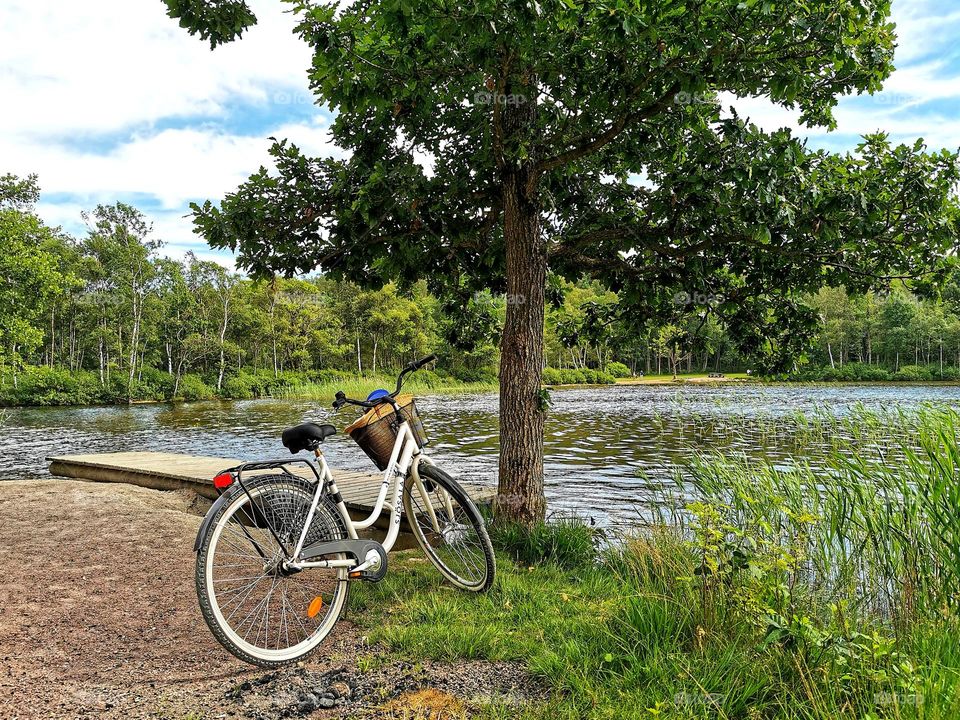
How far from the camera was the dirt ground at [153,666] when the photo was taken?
2703 mm

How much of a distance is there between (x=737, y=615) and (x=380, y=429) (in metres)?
2.25

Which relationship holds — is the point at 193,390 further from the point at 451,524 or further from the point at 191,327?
the point at 451,524

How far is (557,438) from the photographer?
60.0 ft

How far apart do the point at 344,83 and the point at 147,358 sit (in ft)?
165

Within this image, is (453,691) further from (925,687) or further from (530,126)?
(530,126)

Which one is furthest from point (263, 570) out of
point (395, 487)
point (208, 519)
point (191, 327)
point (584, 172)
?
point (191, 327)

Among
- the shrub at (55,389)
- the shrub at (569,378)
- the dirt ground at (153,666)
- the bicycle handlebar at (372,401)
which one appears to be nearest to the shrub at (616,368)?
the bicycle handlebar at (372,401)

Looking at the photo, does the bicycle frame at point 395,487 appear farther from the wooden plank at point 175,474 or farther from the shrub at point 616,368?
the shrub at point 616,368

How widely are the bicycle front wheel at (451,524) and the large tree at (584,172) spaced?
145cm

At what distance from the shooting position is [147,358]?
157ft

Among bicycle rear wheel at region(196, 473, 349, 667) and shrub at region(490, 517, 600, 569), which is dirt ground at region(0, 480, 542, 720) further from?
shrub at region(490, 517, 600, 569)

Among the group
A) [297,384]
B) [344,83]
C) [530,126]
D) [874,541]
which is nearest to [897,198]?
[874,541]

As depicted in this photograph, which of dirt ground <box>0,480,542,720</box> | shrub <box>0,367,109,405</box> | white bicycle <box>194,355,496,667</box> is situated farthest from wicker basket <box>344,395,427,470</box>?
shrub <box>0,367,109,405</box>

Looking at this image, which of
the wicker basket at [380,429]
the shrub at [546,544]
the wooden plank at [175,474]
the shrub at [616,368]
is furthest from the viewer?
the shrub at [616,368]
